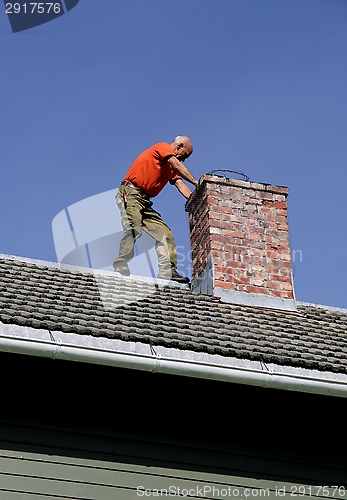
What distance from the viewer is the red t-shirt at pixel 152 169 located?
28.9ft

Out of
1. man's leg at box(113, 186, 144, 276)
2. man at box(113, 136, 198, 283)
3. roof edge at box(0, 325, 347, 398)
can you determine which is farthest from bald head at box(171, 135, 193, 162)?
roof edge at box(0, 325, 347, 398)

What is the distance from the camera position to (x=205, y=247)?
7.92 metres

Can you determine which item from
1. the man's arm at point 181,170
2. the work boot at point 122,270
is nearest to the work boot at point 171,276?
the work boot at point 122,270

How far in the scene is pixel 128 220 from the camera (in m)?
8.70

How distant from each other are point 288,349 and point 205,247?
1960 mm

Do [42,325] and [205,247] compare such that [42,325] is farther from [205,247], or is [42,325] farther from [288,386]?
[205,247]

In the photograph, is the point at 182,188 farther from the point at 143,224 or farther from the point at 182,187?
the point at 143,224

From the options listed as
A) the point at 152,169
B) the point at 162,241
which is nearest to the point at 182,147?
the point at 152,169

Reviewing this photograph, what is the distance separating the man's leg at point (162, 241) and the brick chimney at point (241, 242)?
30 cm

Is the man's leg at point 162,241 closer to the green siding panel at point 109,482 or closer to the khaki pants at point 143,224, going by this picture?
the khaki pants at point 143,224

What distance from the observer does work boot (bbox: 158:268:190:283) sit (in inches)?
322

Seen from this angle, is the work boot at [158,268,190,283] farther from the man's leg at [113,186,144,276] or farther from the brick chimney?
the man's leg at [113,186,144,276]

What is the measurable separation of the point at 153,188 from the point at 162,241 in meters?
0.58

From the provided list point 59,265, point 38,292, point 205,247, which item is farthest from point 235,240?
point 38,292
